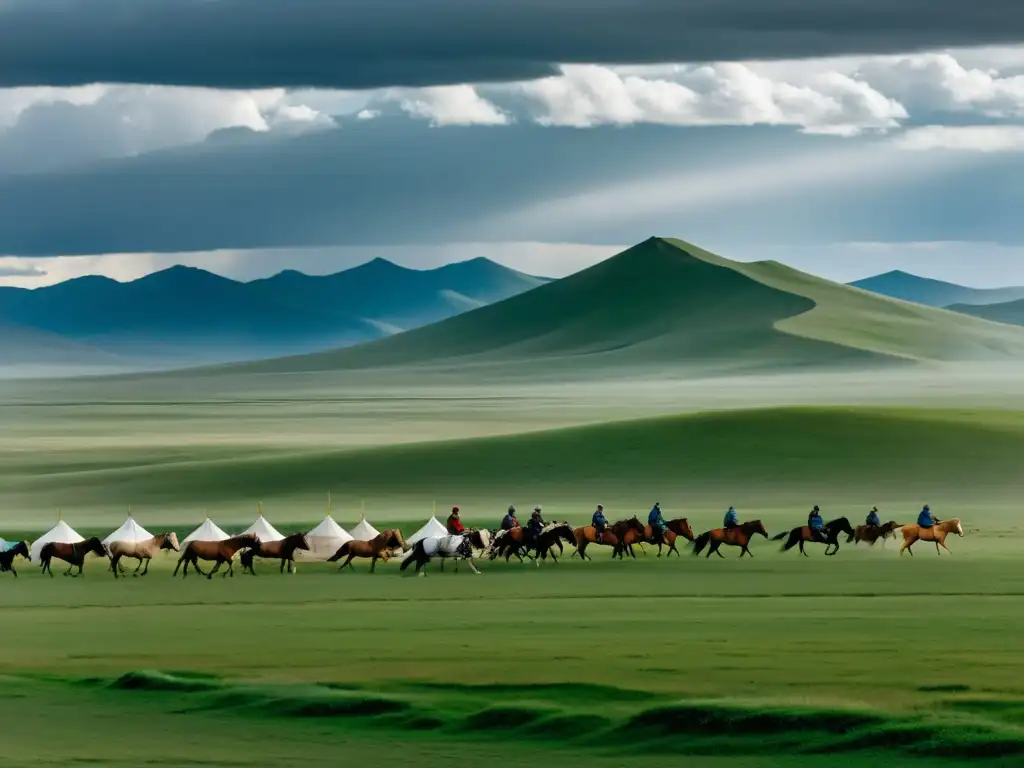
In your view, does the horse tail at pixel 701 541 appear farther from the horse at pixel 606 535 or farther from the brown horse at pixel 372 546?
the brown horse at pixel 372 546

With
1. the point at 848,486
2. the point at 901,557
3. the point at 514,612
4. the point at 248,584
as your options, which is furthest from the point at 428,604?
the point at 848,486

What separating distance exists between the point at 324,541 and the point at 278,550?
6.16 ft

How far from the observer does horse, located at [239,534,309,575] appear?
159ft

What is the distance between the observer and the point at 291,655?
107 feet

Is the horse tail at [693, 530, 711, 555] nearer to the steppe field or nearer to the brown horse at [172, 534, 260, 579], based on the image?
the steppe field

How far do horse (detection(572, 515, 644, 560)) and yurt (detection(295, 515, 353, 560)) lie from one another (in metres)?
5.88

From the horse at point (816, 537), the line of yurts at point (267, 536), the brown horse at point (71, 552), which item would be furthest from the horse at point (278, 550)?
→ the horse at point (816, 537)

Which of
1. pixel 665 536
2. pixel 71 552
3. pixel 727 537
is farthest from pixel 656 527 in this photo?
pixel 71 552

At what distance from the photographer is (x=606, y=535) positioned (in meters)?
50.2

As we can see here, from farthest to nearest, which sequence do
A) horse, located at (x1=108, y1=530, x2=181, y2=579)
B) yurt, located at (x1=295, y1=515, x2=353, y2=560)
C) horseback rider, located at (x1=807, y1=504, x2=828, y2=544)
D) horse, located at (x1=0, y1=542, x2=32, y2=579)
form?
horseback rider, located at (x1=807, y1=504, x2=828, y2=544), yurt, located at (x1=295, y1=515, x2=353, y2=560), horse, located at (x1=0, y1=542, x2=32, y2=579), horse, located at (x1=108, y1=530, x2=181, y2=579)

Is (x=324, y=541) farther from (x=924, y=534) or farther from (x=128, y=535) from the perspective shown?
(x=924, y=534)

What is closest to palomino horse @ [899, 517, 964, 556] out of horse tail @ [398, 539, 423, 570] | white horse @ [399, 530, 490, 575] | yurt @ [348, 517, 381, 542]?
white horse @ [399, 530, 490, 575]

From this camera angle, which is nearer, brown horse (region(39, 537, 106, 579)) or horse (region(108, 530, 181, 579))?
horse (region(108, 530, 181, 579))

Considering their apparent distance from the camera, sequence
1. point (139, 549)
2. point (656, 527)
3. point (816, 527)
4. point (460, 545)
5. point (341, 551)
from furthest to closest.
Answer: point (656, 527), point (816, 527), point (139, 549), point (341, 551), point (460, 545)
